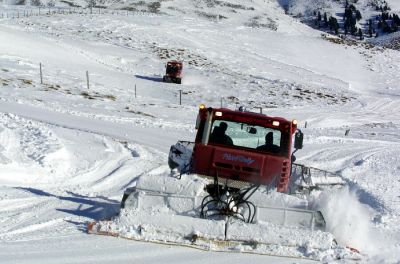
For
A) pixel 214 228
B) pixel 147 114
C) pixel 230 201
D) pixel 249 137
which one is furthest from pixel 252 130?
pixel 147 114

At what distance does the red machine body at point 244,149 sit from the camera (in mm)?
8758

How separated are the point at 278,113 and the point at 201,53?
84.5 feet

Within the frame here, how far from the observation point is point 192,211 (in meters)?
7.61

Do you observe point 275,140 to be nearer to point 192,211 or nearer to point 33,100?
point 192,211

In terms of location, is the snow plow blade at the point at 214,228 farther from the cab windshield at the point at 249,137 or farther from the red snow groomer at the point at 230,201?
the cab windshield at the point at 249,137

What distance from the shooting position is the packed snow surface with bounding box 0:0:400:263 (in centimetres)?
773

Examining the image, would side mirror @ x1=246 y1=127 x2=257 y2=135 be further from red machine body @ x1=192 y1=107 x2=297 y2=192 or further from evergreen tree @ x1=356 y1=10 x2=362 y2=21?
evergreen tree @ x1=356 y1=10 x2=362 y2=21

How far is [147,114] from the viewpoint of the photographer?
83.3ft

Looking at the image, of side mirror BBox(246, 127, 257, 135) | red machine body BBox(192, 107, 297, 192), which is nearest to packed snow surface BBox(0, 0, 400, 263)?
red machine body BBox(192, 107, 297, 192)

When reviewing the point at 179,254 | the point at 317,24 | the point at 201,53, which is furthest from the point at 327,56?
the point at 317,24

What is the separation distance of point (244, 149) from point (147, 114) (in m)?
16.6

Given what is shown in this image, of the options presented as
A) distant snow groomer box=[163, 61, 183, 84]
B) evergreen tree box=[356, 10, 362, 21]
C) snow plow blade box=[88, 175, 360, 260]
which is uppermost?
evergreen tree box=[356, 10, 362, 21]

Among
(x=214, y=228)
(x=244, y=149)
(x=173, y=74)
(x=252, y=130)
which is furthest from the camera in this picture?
(x=173, y=74)

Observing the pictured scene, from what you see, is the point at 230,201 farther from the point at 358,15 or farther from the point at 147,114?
the point at 358,15
